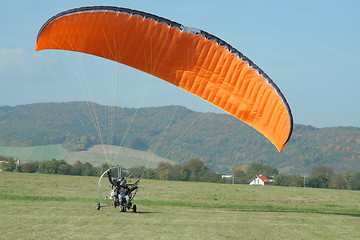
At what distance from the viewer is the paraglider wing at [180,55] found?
59.9 ft

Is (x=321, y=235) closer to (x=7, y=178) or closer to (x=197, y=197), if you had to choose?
(x=197, y=197)

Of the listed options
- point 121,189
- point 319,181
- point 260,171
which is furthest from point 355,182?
point 121,189

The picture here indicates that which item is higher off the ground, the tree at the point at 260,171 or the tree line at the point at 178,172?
the tree at the point at 260,171

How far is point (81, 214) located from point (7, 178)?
23.5 metres

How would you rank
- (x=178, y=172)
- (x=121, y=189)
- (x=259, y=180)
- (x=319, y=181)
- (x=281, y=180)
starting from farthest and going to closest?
(x=259, y=180) → (x=281, y=180) → (x=319, y=181) → (x=178, y=172) → (x=121, y=189)

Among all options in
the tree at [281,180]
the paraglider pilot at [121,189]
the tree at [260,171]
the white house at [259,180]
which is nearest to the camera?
the paraglider pilot at [121,189]

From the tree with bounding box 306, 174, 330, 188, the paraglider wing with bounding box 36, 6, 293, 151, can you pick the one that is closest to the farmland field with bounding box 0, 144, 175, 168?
the tree with bounding box 306, 174, 330, 188

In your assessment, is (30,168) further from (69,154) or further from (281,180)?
(69,154)

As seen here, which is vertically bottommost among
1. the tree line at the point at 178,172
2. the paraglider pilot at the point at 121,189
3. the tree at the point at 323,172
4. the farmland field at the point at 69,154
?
the paraglider pilot at the point at 121,189

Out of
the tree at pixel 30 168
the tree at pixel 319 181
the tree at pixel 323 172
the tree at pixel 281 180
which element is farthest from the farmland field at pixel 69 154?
the tree at pixel 319 181

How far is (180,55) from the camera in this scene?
63.6 feet

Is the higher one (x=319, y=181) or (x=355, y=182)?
(x=355, y=182)

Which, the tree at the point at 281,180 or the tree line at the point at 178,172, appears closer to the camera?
the tree line at the point at 178,172

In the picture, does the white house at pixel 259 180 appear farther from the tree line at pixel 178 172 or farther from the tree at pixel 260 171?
the tree line at pixel 178 172
